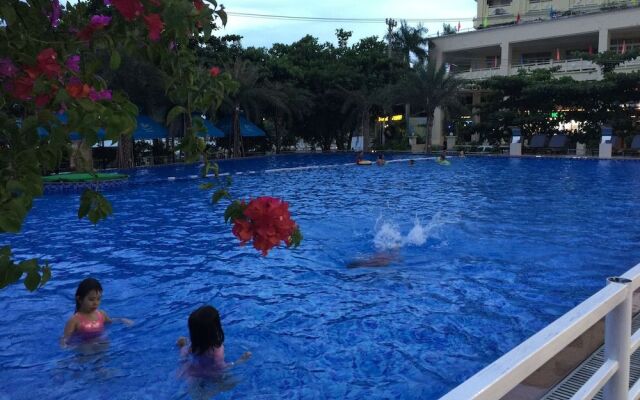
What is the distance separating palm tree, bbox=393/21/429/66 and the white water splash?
36.9m

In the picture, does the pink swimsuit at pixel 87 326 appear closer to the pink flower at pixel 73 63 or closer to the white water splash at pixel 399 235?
the pink flower at pixel 73 63

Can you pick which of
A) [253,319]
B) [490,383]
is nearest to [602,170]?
[253,319]

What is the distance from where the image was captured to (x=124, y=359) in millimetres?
5855

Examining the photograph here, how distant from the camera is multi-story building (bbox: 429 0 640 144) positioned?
39844 millimetres

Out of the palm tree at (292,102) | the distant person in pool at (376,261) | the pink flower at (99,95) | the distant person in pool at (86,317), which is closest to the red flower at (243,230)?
the pink flower at (99,95)

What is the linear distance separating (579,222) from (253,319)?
9311mm

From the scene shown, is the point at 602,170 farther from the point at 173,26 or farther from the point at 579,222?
the point at 173,26

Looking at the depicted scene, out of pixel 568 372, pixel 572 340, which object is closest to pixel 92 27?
pixel 572 340

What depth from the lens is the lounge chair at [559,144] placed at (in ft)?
121

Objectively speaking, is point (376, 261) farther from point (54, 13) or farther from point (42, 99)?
point (42, 99)

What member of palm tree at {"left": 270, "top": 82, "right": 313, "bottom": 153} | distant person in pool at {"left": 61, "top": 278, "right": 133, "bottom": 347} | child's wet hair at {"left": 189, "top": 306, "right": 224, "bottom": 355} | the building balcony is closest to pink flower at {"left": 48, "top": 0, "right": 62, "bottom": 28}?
child's wet hair at {"left": 189, "top": 306, "right": 224, "bottom": 355}

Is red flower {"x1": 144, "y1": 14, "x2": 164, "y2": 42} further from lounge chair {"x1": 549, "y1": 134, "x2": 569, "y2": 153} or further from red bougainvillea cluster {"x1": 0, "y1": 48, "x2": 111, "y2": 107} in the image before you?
lounge chair {"x1": 549, "y1": 134, "x2": 569, "y2": 153}

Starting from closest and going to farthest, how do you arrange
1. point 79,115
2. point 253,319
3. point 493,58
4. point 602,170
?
point 79,115 → point 253,319 → point 602,170 → point 493,58

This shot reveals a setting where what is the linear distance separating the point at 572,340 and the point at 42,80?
202cm
